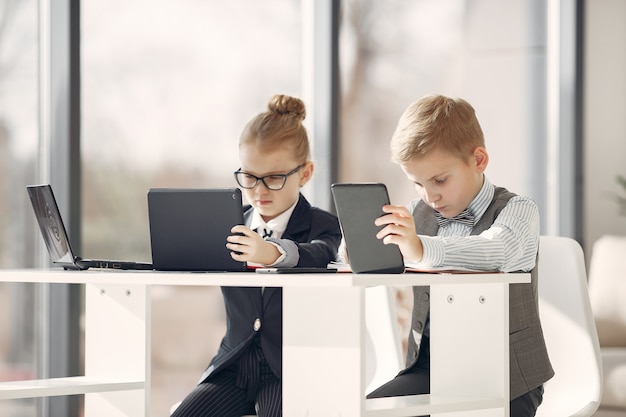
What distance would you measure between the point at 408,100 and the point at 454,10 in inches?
21.2

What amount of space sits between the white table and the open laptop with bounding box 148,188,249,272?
0.12m

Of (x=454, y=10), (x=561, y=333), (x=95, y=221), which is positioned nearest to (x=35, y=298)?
(x=95, y=221)

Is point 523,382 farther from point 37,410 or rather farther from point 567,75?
point 567,75

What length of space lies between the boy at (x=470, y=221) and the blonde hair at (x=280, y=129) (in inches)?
12.9

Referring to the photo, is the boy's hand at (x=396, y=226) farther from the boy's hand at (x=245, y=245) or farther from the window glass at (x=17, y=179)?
the window glass at (x=17, y=179)

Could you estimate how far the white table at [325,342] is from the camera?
1.62 meters

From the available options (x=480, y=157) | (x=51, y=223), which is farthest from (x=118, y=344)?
(x=480, y=157)

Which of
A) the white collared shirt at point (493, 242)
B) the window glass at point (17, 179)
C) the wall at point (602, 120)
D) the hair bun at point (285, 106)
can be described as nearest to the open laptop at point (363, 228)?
the white collared shirt at point (493, 242)

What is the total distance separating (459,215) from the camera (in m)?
2.16

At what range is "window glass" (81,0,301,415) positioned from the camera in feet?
10.7

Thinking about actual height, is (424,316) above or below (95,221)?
below

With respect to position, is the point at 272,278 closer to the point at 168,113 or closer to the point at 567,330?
the point at 567,330

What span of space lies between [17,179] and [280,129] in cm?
109

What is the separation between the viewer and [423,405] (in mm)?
1703
